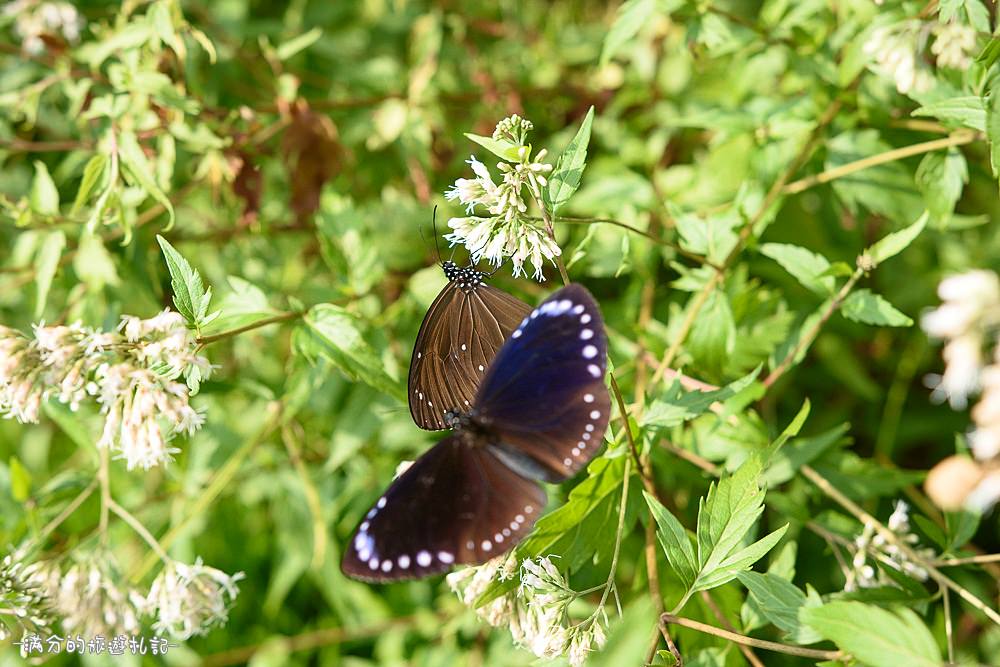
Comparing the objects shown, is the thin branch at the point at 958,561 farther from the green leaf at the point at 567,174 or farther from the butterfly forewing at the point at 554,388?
the green leaf at the point at 567,174

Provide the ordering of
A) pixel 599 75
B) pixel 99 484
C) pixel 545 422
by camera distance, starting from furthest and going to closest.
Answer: pixel 599 75
pixel 99 484
pixel 545 422

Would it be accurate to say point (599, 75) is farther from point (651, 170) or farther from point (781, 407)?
point (781, 407)

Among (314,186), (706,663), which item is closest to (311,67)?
(314,186)

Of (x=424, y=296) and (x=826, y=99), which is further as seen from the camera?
(x=826, y=99)

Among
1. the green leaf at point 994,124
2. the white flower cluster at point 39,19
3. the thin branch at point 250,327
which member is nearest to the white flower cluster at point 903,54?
the green leaf at point 994,124

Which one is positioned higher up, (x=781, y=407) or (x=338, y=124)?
(x=338, y=124)

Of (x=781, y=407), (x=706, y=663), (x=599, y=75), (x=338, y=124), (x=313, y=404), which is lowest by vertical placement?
(x=781, y=407)

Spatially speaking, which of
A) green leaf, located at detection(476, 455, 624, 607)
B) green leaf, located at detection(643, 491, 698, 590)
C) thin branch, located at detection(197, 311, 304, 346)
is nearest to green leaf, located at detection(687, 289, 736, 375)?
green leaf, located at detection(476, 455, 624, 607)
